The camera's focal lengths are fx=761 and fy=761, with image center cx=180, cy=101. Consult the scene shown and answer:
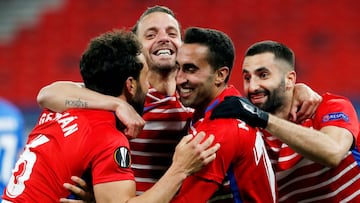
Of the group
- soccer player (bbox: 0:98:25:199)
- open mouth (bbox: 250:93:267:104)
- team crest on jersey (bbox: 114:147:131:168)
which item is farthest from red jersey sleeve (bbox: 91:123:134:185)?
soccer player (bbox: 0:98:25:199)

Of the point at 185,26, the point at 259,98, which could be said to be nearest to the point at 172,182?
the point at 259,98

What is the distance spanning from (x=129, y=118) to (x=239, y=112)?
553 mm

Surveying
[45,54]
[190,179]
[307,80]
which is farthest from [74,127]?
[45,54]

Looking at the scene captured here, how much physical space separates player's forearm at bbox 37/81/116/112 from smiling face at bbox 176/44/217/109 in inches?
15.3

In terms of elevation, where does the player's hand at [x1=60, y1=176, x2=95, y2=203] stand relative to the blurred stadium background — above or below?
below

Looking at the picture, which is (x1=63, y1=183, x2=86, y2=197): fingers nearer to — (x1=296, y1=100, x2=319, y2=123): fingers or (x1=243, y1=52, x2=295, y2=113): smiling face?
(x1=243, y1=52, x2=295, y2=113): smiling face

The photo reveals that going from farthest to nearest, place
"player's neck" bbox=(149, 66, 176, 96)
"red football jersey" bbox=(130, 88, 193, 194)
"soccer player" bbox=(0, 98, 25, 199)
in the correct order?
"soccer player" bbox=(0, 98, 25, 199)
"player's neck" bbox=(149, 66, 176, 96)
"red football jersey" bbox=(130, 88, 193, 194)

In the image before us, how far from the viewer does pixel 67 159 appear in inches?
137

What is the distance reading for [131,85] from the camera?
382cm

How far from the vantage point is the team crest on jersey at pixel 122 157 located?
3463 millimetres

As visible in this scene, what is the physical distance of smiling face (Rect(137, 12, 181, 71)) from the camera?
464 cm

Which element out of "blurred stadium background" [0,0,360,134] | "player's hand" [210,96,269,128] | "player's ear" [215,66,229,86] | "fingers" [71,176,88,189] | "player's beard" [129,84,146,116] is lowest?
"fingers" [71,176,88,189]

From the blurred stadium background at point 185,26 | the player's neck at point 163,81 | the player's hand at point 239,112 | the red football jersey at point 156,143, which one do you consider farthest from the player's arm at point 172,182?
the blurred stadium background at point 185,26

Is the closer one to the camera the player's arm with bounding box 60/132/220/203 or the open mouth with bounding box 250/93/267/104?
the player's arm with bounding box 60/132/220/203
